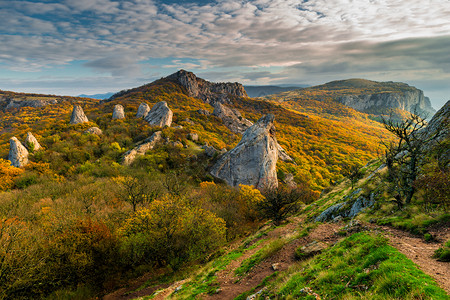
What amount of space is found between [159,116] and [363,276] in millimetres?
86451

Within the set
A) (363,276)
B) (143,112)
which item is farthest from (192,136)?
(363,276)

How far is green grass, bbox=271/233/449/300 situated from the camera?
6410 mm

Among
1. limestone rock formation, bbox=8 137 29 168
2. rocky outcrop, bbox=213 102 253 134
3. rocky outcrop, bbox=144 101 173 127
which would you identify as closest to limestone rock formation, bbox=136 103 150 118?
rocky outcrop, bbox=144 101 173 127

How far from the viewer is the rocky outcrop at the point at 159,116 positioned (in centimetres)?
8275

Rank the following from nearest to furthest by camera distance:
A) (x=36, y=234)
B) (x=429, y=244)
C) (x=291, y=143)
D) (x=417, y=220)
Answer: (x=429, y=244), (x=417, y=220), (x=36, y=234), (x=291, y=143)

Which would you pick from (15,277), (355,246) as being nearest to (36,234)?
(15,277)

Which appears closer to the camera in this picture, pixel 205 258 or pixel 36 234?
pixel 36 234

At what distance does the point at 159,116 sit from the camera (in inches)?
3314

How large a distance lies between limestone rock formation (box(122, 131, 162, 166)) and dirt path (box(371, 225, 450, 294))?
58.8 meters

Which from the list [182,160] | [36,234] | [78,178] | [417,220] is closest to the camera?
[417,220]

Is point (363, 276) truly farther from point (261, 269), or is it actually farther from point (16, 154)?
point (16, 154)

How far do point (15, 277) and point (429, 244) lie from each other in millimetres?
30774

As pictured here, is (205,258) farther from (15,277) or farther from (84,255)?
(15,277)

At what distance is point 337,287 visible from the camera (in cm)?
803
